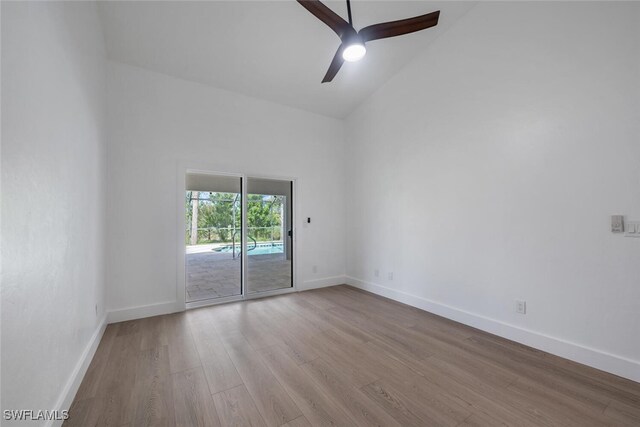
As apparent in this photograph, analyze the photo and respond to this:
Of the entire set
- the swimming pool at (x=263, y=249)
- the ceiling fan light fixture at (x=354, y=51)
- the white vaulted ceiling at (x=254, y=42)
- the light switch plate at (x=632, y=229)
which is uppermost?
the white vaulted ceiling at (x=254, y=42)

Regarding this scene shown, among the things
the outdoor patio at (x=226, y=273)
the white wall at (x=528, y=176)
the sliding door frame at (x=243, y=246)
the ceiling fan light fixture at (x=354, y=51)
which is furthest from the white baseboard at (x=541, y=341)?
the ceiling fan light fixture at (x=354, y=51)

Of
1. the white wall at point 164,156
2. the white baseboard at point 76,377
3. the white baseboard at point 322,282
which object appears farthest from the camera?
the white baseboard at point 322,282

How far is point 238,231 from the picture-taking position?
13.6ft

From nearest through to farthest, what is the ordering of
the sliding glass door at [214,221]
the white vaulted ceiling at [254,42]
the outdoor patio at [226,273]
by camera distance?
1. the white vaulted ceiling at [254,42]
2. the sliding glass door at [214,221]
3. the outdoor patio at [226,273]

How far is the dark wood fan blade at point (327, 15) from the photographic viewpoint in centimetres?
203

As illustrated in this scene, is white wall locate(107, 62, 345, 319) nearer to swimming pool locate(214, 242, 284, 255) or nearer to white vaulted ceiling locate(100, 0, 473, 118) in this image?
white vaulted ceiling locate(100, 0, 473, 118)

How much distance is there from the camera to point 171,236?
11.4 feet

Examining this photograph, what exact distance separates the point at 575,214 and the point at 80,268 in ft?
14.0

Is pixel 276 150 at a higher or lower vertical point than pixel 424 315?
higher

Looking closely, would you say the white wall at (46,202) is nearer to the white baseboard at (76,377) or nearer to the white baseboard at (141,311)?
the white baseboard at (76,377)

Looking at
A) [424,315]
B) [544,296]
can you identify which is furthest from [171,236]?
[544,296]

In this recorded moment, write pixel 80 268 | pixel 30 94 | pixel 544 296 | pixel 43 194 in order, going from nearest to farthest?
pixel 30 94 < pixel 43 194 < pixel 80 268 < pixel 544 296

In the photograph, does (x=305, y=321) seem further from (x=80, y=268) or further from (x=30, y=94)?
(x=30, y=94)

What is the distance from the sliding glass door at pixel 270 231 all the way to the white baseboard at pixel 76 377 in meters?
→ 2.02
